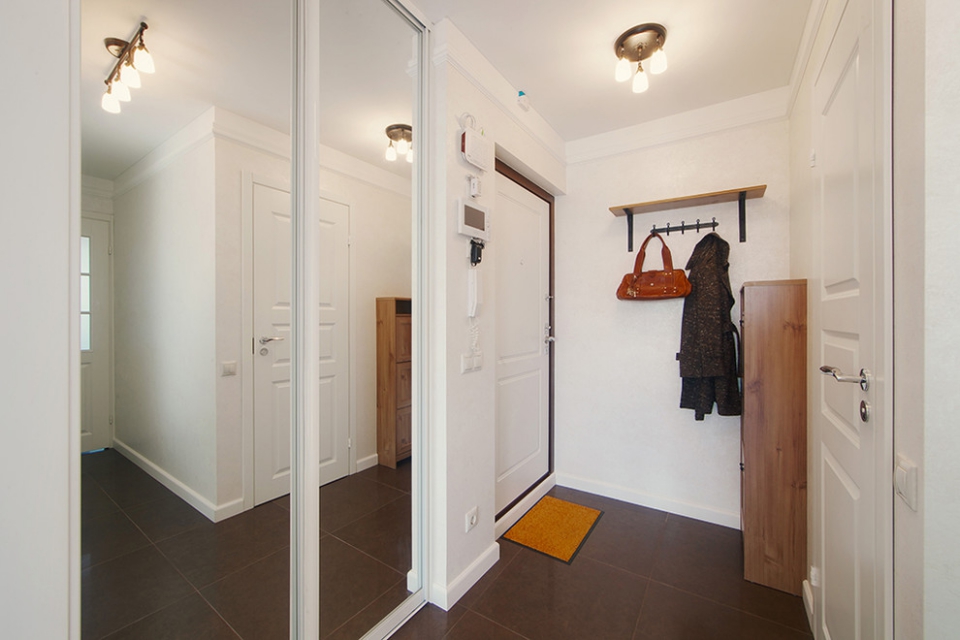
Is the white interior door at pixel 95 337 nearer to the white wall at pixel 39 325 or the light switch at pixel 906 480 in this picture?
the white wall at pixel 39 325

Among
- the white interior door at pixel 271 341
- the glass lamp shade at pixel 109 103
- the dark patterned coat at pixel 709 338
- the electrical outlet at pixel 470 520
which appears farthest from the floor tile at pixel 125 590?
the dark patterned coat at pixel 709 338

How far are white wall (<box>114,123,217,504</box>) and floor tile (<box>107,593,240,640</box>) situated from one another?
0.80 ft

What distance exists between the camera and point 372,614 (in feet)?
4.80

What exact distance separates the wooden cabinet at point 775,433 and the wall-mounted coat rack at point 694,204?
2.16ft

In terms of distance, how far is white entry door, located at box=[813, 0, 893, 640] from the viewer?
89 cm

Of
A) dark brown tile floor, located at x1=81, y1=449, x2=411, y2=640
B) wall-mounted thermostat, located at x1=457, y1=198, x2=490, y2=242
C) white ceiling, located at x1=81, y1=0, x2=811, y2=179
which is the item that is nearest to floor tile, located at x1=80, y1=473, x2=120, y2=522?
dark brown tile floor, located at x1=81, y1=449, x2=411, y2=640

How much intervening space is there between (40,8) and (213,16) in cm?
42

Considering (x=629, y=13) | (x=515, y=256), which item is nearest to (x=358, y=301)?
(x=515, y=256)

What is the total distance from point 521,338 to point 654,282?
93 cm

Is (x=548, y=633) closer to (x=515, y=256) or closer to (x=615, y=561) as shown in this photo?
(x=615, y=561)

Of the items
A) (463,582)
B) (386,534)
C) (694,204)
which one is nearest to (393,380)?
(386,534)

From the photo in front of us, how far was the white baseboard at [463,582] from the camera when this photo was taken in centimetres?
166

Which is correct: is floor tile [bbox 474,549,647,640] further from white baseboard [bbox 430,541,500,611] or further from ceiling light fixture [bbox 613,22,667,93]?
ceiling light fixture [bbox 613,22,667,93]

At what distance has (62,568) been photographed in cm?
71
